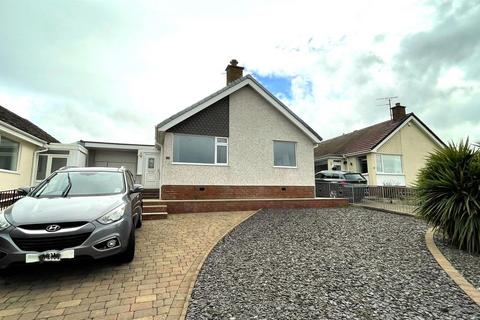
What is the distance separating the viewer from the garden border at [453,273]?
306 centimetres

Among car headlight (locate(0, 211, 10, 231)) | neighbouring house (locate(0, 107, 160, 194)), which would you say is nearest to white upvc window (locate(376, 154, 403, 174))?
neighbouring house (locate(0, 107, 160, 194))

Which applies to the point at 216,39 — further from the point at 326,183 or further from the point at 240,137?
the point at 326,183

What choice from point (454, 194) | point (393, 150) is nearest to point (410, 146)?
point (393, 150)

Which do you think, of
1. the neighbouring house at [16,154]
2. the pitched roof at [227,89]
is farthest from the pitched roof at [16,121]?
the pitched roof at [227,89]

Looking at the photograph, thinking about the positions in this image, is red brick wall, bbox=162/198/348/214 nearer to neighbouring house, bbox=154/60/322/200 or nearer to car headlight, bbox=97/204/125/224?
neighbouring house, bbox=154/60/322/200

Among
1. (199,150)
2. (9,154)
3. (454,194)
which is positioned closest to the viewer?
(454,194)

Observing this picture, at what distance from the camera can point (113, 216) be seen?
3.71m

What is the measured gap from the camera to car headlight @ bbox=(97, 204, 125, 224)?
11.7ft

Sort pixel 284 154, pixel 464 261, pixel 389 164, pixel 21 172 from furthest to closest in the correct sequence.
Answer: pixel 389 164
pixel 284 154
pixel 21 172
pixel 464 261

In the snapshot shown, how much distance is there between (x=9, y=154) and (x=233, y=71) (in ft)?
A: 40.6

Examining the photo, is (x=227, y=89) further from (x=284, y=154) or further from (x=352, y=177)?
(x=352, y=177)

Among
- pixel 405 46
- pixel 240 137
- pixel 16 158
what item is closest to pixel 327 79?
pixel 405 46

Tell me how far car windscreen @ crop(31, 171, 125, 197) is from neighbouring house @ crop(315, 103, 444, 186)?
19.4 meters

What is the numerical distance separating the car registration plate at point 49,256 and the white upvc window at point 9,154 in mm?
11157
